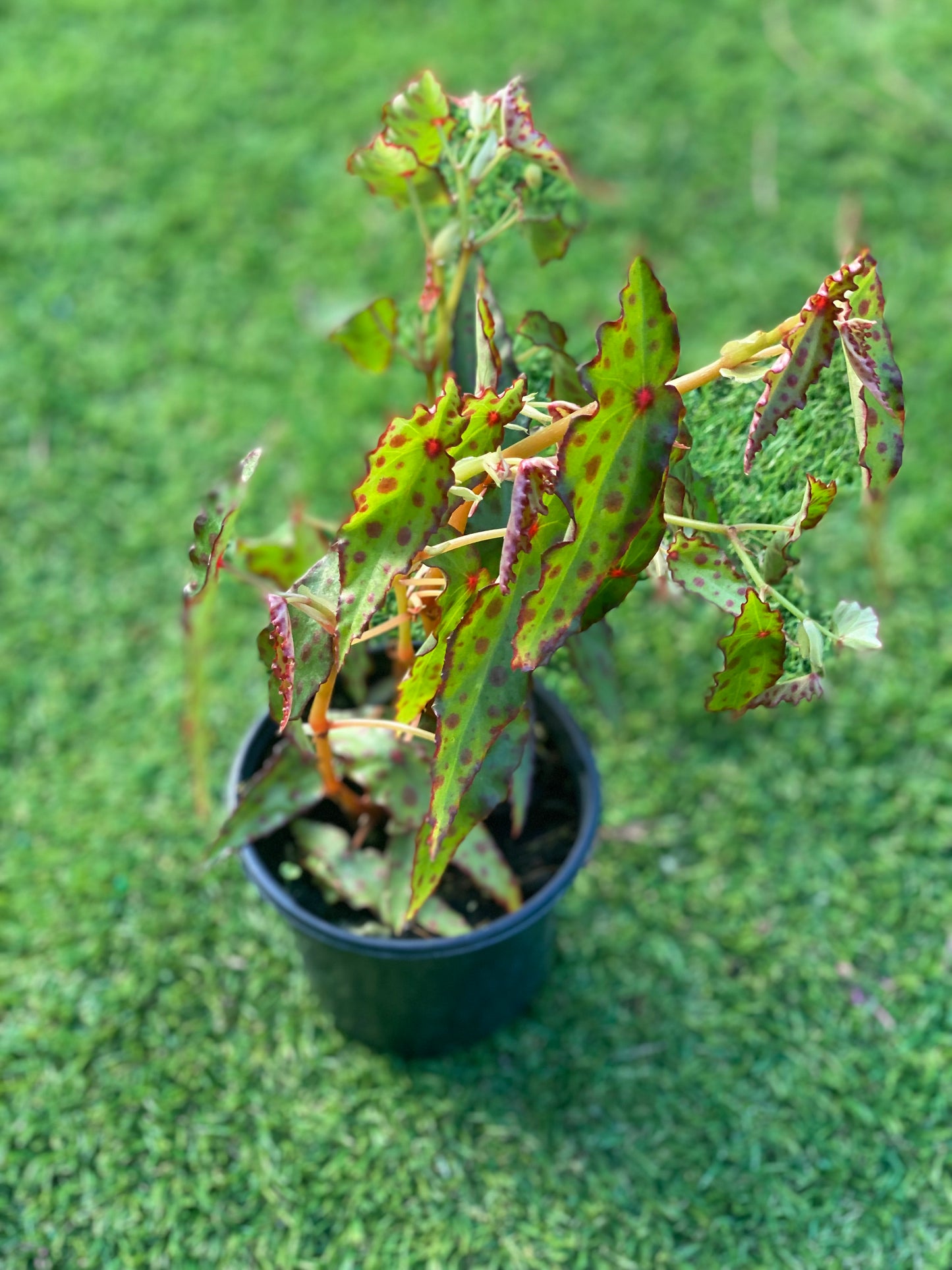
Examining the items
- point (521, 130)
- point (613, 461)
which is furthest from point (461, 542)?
point (521, 130)

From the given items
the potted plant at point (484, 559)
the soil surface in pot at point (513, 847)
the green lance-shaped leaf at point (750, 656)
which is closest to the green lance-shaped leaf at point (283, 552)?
the potted plant at point (484, 559)

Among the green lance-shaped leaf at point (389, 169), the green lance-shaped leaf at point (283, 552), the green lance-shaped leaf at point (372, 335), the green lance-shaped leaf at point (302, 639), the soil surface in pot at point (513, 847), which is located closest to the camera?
the green lance-shaped leaf at point (302, 639)

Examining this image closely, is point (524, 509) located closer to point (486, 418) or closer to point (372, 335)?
point (486, 418)

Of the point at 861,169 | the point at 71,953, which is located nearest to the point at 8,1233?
the point at 71,953

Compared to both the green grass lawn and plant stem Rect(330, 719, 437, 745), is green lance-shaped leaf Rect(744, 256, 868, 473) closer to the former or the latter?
plant stem Rect(330, 719, 437, 745)

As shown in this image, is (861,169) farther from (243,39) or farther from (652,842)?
(652,842)

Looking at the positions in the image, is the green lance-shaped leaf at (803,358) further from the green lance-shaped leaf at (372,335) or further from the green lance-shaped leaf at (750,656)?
the green lance-shaped leaf at (372,335)
